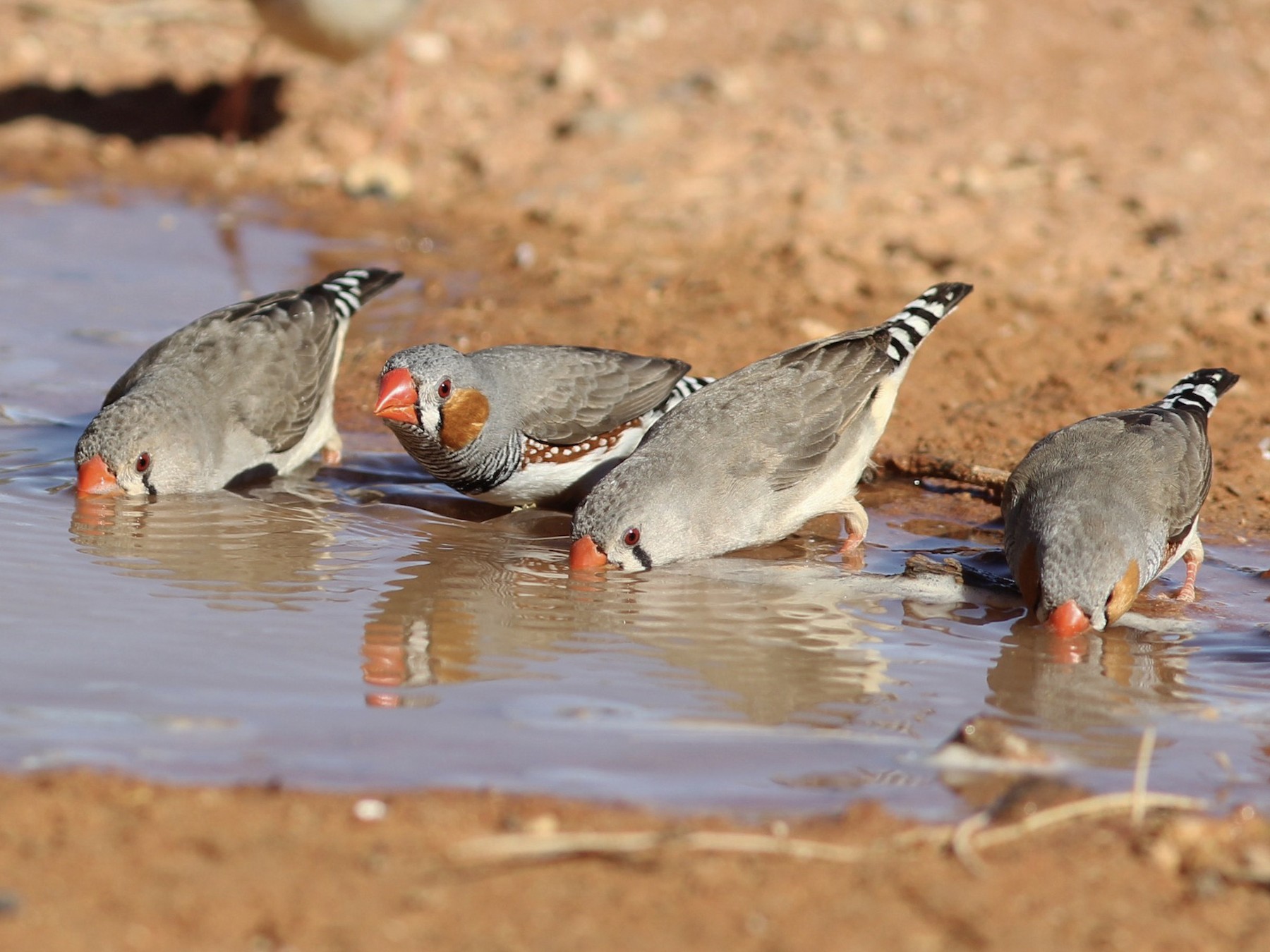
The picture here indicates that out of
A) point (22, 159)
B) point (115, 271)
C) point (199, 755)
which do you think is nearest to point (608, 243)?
point (115, 271)

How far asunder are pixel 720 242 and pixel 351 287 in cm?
238

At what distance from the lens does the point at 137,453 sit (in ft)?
19.4

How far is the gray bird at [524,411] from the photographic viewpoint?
579cm

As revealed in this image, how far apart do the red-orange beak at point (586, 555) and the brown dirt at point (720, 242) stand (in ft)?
5.67

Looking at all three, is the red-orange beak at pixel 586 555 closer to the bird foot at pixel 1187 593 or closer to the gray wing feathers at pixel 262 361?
the gray wing feathers at pixel 262 361

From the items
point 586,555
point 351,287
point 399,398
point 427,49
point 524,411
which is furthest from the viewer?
point 427,49

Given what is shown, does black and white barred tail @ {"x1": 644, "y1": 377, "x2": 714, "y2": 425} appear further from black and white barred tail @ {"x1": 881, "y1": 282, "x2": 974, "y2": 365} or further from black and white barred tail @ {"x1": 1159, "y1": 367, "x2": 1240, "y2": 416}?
black and white barred tail @ {"x1": 1159, "y1": 367, "x2": 1240, "y2": 416}

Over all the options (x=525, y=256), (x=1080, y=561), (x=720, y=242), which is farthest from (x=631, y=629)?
(x=525, y=256)

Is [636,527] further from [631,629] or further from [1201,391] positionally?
[1201,391]

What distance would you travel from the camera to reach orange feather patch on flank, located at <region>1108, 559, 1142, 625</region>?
4945 millimetres

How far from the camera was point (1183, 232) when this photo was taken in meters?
8.10

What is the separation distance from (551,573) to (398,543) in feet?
1.95

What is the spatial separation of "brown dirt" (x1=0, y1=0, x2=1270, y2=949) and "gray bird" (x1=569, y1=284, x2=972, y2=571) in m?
0.62

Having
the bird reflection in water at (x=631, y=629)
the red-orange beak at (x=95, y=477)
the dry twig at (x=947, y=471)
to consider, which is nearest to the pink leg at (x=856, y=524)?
the bird reflection in water at (x=631, y=629)
